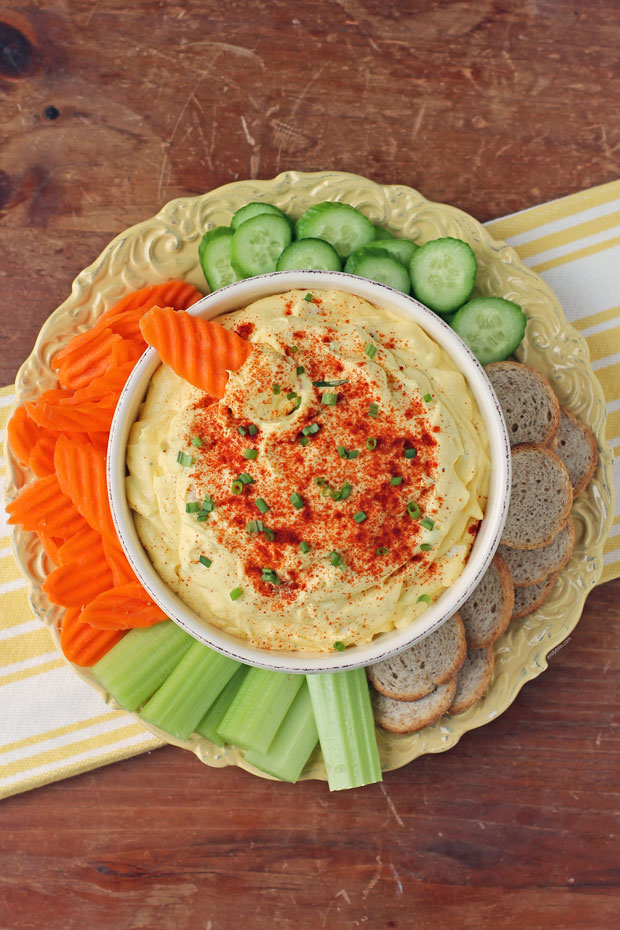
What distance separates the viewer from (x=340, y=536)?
243cm

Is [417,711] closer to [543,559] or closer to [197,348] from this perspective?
[543,559]

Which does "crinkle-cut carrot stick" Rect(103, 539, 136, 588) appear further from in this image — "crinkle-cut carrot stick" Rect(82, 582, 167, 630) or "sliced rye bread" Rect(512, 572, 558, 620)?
"sliced rye bread" Rect(512, 572, 558, 620)

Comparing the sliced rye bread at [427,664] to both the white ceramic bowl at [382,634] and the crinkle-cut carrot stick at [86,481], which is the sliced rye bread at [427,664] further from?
the crinkle-cut carrot stick at [86,481]

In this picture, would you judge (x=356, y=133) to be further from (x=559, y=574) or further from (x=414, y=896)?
(x=414, y=896)

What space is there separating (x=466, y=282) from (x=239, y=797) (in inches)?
96.6

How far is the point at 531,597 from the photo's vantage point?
3043 millimetres

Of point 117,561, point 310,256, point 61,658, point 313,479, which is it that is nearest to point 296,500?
point 313,479

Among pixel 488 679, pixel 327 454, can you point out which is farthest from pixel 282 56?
pixel 488 679

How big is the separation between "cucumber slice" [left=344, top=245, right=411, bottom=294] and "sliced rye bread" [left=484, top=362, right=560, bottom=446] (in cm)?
51

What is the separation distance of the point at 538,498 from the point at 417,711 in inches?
39.4

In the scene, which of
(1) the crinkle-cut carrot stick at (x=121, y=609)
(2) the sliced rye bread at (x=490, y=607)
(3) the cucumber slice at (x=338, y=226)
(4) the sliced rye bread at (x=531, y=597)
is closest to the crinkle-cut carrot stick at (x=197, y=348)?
(3) the cucumber slice at (x=338, y=226)

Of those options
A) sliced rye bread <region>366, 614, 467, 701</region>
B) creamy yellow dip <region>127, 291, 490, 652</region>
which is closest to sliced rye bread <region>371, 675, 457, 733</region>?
sliced rye bread <region>366, 614, 467, 701</region>

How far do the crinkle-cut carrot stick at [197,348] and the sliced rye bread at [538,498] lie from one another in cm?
126

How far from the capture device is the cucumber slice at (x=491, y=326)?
2.88 metres
